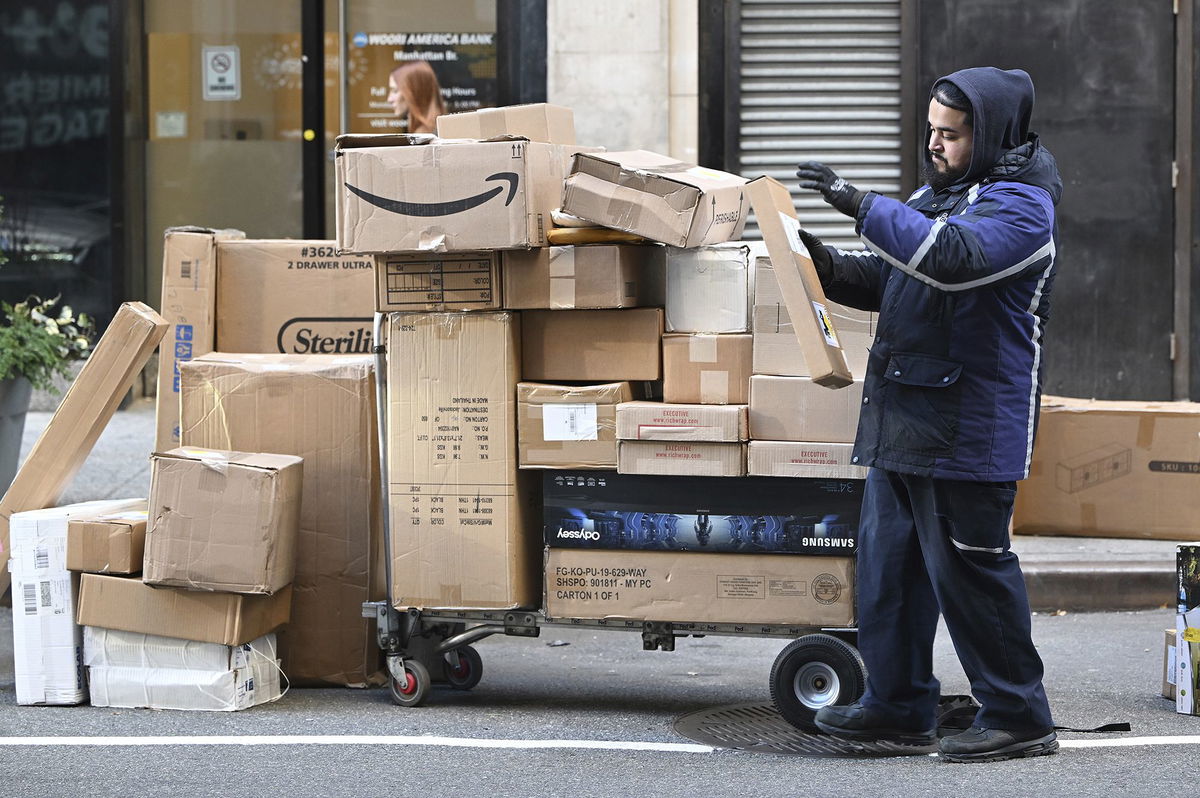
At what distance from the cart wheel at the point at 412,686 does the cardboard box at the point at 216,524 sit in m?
0.51

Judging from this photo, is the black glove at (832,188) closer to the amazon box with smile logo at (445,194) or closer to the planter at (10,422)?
the amazon box with smile logo at (445,194)

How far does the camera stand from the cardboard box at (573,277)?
488cm

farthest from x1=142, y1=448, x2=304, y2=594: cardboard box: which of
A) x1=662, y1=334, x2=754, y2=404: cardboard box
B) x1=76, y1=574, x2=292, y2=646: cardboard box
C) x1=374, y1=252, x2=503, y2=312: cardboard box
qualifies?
x1=662, y1=334, x2=754, y2=404: cardboard box

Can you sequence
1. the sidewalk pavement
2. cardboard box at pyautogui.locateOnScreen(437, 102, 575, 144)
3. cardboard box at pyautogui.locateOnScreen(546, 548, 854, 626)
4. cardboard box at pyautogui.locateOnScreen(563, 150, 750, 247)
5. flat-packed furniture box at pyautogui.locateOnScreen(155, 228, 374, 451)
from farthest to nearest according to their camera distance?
the sidewalk pavement, flat-packed furniture box at pyautogui.locateOnScreen(155, 228, 374, 451), cardboard box at pyautogui.locateOnScreen(437, 102, 575, 144), cardboard box at pyautogui.locateOnScreen(546, 548, 854, 626), cardboard box at pyautogui.locateOnScreen(563, 150, 750, 247)

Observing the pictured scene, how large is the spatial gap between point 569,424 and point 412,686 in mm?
1035

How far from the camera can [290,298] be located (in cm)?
586

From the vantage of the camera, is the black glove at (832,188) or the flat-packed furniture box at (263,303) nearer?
the black glove at (832,188)

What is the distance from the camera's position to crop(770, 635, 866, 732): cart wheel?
15.8ft

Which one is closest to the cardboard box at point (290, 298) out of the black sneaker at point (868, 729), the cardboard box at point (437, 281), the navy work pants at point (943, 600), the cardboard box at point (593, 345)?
the cardboard box at point (437, 281)

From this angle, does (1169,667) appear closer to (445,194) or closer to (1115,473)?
(1115,473)

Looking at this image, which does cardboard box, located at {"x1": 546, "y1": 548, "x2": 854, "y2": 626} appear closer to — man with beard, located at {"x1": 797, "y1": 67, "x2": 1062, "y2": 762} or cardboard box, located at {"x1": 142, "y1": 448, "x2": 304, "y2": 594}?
man with beard, located at {"x1": 797, "y1": 67, "x2": 1062, "y2": 762}

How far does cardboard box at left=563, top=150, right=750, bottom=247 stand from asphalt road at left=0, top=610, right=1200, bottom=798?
5.10 feet

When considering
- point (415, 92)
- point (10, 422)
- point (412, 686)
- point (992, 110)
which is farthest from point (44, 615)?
point (415, 92)

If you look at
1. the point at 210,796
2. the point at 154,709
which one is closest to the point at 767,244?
the point at 210,796
